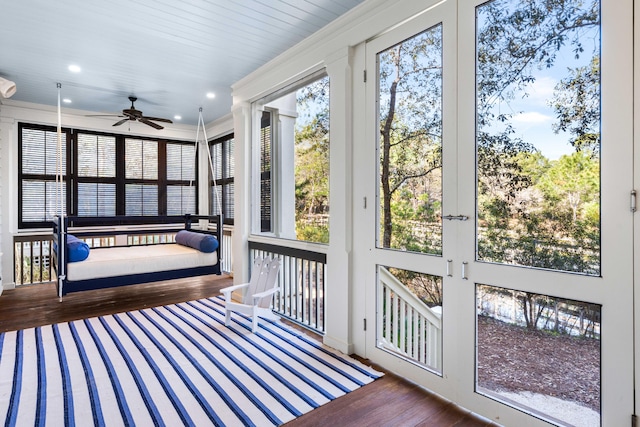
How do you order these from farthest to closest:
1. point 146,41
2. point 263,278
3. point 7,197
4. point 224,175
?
point 224,175, point 7,197, point 263,278, point 146,41

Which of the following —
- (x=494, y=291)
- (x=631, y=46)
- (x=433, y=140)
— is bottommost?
(x=494, y=291)

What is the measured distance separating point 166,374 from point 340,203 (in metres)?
1.77

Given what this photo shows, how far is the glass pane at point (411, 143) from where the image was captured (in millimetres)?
2271

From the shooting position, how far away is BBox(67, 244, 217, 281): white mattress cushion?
11.7 ft

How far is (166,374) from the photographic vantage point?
2420mm

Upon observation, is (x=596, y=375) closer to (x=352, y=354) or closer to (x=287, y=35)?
(x=352, y=354)

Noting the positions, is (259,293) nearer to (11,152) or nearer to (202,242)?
(202,242)

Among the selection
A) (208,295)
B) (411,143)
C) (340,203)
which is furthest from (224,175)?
(411,143)

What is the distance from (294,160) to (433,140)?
1887mm

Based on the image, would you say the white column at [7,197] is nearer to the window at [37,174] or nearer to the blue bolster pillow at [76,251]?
the window at [37,174]

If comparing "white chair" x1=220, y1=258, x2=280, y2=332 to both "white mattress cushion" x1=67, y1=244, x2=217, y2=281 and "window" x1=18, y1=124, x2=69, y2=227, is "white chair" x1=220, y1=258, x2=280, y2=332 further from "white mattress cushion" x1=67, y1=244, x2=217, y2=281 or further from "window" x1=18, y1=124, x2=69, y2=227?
"window" x1=18, y1=124, x2=69, y2=227

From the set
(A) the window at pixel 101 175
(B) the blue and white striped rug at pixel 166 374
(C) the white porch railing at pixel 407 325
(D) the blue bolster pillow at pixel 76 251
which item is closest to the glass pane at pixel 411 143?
(C) the white porch railing at pixel 407 325

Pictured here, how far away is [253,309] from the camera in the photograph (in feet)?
10.7

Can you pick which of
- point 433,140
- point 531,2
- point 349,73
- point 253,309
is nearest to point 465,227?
point 433,140
